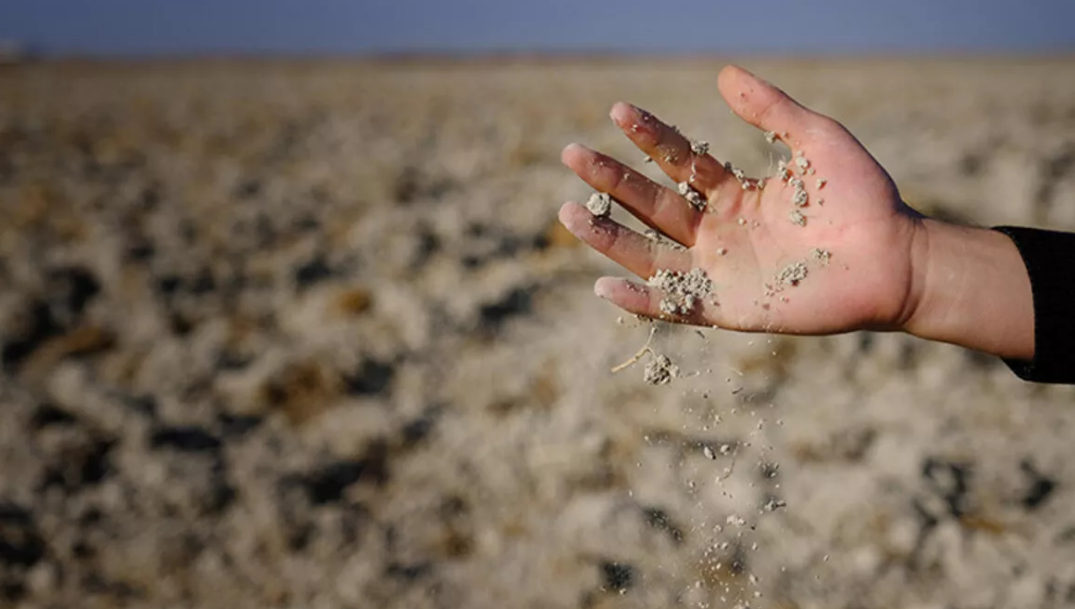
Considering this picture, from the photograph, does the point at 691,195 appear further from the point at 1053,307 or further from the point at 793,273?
the point at 1053,307

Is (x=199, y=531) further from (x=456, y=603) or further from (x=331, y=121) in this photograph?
(x=331, y=121)

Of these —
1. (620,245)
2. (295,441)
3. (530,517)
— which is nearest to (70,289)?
(295,441)

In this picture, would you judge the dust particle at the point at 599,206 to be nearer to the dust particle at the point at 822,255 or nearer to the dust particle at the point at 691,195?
the dust particle at the point at 691,195

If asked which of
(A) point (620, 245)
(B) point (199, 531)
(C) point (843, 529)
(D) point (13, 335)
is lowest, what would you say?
(C) point (843, 529)

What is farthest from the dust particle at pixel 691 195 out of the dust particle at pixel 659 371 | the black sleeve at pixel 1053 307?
the black sleeve at pixel 1053 307

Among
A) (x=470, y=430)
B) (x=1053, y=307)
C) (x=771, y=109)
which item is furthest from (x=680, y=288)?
(x=470, y=430)

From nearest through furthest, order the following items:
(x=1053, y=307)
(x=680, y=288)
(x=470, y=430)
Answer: (x=1053, y=307), (x=680, y=288), (x=470, y=430)

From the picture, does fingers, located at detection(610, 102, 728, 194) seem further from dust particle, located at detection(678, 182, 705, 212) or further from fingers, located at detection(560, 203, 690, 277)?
fingers, located at detection(560, 203, 690, 277)

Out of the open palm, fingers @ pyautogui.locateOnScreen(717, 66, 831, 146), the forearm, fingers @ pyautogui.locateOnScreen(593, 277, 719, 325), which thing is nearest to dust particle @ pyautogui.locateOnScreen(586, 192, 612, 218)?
the open palm
